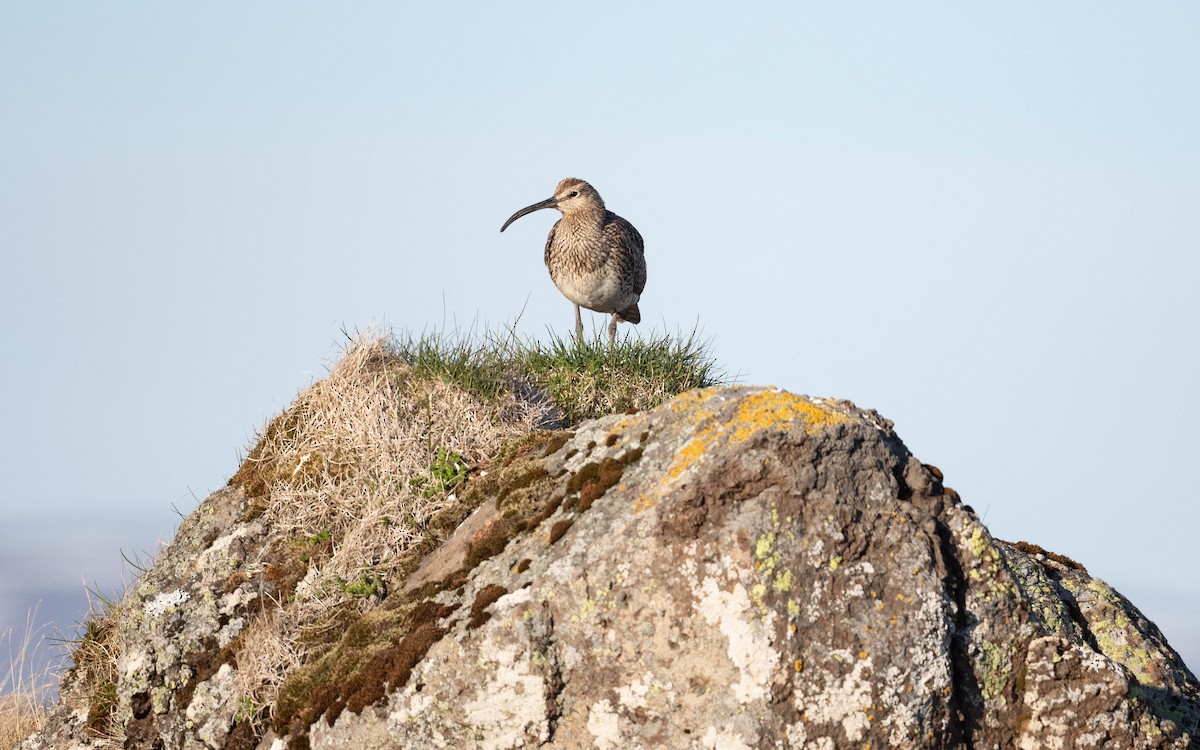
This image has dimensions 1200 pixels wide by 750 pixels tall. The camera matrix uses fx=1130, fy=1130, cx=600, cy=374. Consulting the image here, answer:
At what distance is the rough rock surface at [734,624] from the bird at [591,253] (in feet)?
26.8

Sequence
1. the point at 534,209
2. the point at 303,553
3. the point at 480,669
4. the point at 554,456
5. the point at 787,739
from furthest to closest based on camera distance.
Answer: the point at 534,209 → the point at 303,553 → the point at 554,456 → the point at 480,669 → the point at 787,739

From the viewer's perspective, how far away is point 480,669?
21.5ft

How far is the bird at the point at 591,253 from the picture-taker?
15.7m

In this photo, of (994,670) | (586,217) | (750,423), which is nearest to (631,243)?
(586,217)

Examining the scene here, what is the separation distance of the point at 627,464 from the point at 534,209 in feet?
33.0

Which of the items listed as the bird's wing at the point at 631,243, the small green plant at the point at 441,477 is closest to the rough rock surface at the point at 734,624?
the small green plant at the point at 441,477

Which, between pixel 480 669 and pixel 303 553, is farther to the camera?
pixel 303 553

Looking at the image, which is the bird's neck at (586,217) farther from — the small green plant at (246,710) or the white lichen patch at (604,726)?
the white lichen patch at (604,726)

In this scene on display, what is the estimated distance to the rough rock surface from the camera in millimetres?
6156

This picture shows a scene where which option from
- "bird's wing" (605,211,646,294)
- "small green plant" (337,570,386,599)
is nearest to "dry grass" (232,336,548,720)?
"small green plant" (337,570,386,599)

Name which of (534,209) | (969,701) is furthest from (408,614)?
(534,209)

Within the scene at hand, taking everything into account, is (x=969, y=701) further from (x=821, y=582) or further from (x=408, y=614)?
(x=408, y=614)

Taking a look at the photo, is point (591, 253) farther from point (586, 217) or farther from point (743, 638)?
point (743, 638)

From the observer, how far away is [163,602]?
9.20m
